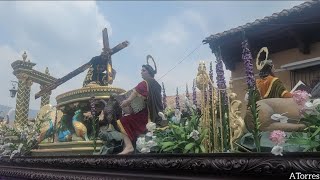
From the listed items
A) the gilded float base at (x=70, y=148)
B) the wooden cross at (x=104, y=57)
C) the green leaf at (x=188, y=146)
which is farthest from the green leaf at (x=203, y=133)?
the wooden cross at (x=104, y=57)

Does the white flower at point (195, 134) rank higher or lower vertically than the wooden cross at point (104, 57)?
lower

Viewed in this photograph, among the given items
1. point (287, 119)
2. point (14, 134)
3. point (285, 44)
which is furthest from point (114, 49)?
point (287, 119)

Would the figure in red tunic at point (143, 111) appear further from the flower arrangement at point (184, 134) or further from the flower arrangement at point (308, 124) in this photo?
the flower arrangement at point (308, 124)

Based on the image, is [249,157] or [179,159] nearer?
[249,157]

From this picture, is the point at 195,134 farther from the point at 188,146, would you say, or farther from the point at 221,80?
the point at 221,80

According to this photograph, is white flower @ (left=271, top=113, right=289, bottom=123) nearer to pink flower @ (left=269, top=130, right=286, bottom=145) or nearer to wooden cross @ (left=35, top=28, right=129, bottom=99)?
pink flower @ (left=269, top=130, right=286, bottom=145)

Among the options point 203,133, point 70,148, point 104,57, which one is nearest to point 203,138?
point 203,133

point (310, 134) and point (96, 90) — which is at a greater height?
point (96, 90)

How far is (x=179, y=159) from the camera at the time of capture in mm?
2373

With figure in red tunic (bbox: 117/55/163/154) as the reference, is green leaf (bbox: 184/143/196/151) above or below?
below

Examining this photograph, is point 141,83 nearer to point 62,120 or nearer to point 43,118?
point 62,120

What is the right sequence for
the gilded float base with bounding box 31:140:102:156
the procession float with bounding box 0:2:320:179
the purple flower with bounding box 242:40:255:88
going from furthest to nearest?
the gilded float base with bounding box 31:140:102:156, the purple flower with bounding box 242:40:255:88, the procession float with bounding box 0:2:320:179

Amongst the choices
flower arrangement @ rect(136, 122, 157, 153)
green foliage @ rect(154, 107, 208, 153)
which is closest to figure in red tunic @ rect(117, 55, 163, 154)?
flower arrangement @ rect(136, 122, 157, 153)

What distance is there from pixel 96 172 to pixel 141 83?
124 centimetres
